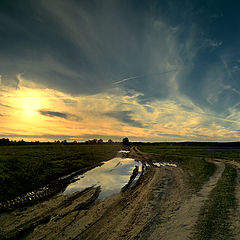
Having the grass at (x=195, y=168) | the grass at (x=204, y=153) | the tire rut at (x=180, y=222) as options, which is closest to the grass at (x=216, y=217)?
the tire rut at (x=180, y=222)

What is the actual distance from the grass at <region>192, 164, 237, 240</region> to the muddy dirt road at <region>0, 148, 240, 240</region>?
299 mm

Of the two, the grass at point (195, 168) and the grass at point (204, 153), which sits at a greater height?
the grass at point (204, 153)

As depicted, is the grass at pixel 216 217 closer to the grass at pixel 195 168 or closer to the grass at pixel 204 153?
the grass at pixel 195 168

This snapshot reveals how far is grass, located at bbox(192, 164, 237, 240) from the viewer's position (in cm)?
620

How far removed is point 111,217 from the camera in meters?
8.15

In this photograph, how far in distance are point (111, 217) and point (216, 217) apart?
5004 mm

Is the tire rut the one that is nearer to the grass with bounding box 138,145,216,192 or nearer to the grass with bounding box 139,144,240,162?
the grass with bounding box 138,145,216,192

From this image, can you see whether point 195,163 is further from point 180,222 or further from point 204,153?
point 204,153

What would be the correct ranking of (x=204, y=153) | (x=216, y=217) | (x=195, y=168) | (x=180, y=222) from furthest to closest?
(x=204, y=153), (x=195, y=168), (x=216, y=217), (x=180, y=222)

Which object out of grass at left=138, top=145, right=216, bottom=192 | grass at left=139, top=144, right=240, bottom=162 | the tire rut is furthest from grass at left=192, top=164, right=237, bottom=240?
grass at left=139, top=144, right=240, bottom=162

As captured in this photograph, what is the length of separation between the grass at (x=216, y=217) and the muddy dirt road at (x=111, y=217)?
30cm

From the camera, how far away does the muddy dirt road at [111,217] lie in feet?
21.7

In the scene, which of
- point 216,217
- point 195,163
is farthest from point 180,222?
point 195,163

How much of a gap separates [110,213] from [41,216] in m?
3.57
